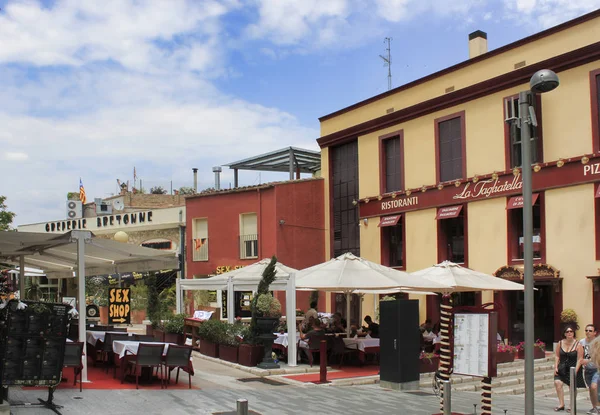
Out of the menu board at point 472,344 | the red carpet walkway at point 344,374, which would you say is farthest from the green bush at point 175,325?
the menu board at point 472,344

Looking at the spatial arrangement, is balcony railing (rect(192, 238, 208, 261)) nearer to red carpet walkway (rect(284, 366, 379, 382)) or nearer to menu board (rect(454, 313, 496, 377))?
red carpet walkway (rect(284, 366, 379, 382))

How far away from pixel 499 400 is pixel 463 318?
181 inches

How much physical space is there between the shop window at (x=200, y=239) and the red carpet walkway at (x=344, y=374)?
1557cm

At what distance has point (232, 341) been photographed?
17.2m

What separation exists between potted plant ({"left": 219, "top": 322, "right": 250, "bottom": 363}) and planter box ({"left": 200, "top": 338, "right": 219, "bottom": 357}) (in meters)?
0.30

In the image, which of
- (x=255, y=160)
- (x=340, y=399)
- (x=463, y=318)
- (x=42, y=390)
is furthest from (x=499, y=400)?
(x=255, y=160)

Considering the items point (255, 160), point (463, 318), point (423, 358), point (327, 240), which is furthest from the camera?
point (255, 160)

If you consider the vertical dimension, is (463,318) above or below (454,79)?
below

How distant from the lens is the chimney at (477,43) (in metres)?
24.8

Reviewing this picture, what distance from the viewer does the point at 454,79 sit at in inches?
918

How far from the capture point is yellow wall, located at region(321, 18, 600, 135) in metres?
19.5

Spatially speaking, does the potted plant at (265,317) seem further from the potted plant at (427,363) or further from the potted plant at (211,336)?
the potted plant at (427,363)

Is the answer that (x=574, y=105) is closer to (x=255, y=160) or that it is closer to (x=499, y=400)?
(x=499, y=400)

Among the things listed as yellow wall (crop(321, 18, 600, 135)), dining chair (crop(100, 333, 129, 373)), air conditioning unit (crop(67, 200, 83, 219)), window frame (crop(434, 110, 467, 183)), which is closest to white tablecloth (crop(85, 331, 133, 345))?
dining chair (crop(100, 333, 129, 373))
